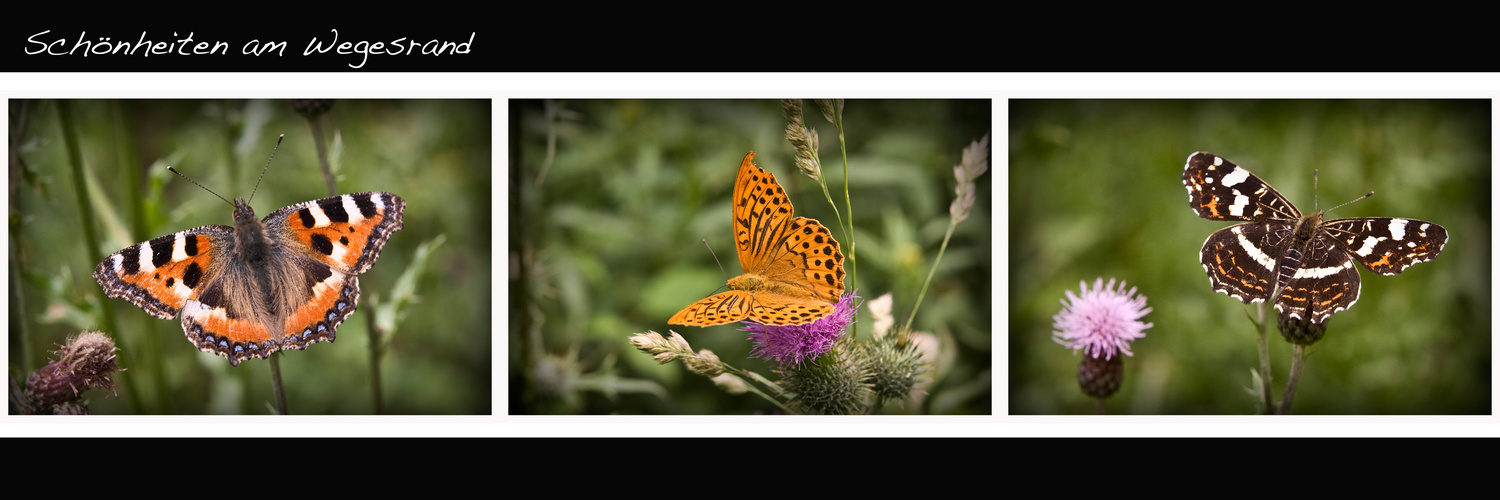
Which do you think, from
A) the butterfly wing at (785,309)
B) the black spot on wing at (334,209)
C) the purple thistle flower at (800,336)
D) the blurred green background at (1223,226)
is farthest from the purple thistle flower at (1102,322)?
the black spot on wing at (334,209)

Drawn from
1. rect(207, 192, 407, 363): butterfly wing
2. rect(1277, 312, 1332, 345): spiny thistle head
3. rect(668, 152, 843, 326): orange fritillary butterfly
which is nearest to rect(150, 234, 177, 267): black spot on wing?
rect(207, 192, 407, 363): butterfly wing

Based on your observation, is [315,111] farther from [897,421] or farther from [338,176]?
[897,421]

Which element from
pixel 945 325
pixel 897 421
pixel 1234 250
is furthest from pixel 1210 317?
pixel 897 421

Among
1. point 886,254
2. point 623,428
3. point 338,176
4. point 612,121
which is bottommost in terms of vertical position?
point 623,428

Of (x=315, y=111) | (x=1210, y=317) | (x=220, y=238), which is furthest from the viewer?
(x=1210, y=317)

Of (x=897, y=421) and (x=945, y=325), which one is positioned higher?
(x=945, y=325)

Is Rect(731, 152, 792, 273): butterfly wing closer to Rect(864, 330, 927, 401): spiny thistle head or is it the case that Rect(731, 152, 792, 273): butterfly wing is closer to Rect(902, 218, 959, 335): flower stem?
Rect(864, 330, 927, 401): spiny thistle head

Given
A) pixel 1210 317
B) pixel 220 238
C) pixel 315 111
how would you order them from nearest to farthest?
pixel 220 238, pixel 315 111, pixel 1210 317
